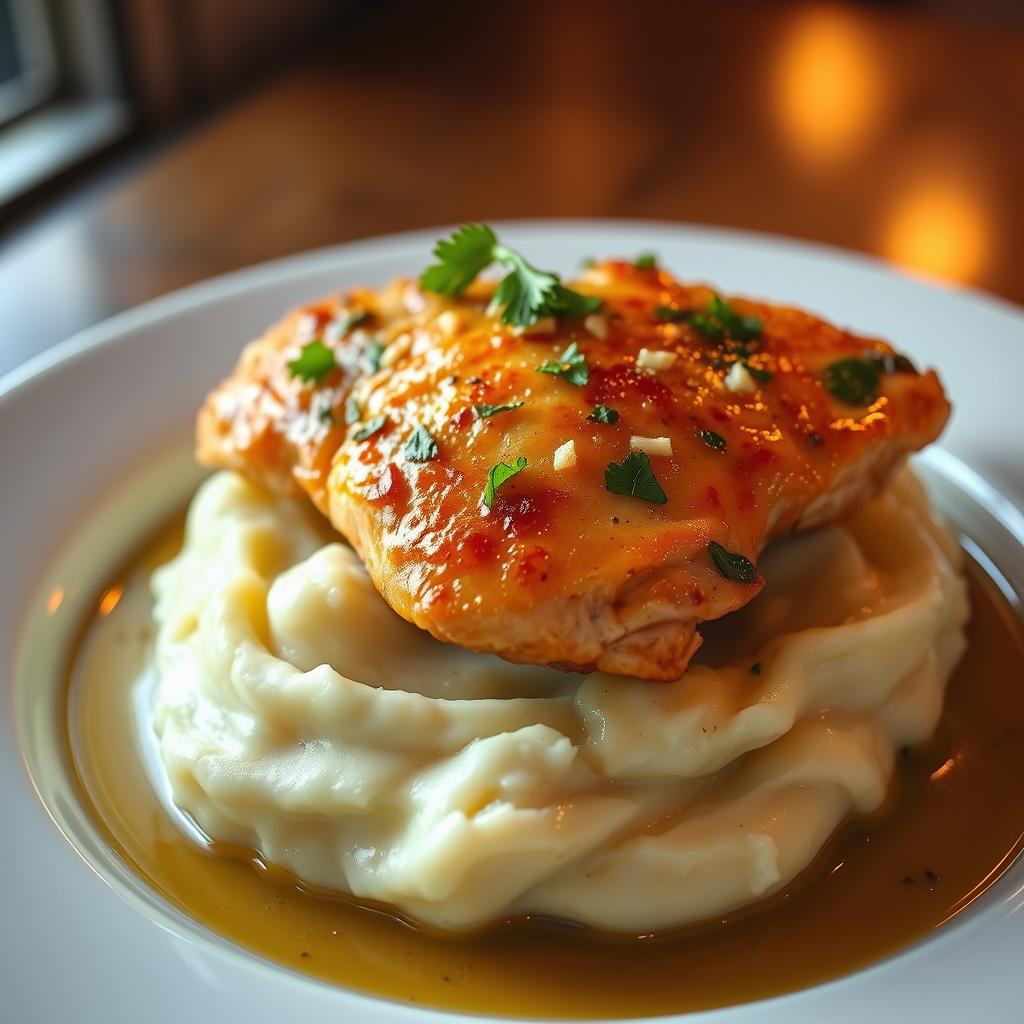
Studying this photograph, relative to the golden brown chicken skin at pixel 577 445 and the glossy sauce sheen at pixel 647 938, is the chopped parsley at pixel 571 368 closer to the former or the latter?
the golden brown chicken skin at pixel 577 445

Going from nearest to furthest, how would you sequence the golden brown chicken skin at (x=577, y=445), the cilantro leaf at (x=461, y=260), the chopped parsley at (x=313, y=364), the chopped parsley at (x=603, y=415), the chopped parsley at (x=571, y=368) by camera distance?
the golden brown chicken skin at (x=577, y=445)
the chopped parsley at (x=603, y=415)
the chopped parsley at (x=571, y=368)
the chopped parsley at (x=313, y=364)
the cilantro leaf at (x=461, y=260)

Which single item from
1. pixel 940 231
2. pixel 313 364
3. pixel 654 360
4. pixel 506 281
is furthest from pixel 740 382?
pixel 940 231

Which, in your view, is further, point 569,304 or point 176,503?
point 176,503

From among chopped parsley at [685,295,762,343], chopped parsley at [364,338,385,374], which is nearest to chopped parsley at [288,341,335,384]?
chopped parsley at [364,338,385,374]

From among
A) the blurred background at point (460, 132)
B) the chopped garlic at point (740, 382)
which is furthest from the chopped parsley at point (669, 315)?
the blurred background at point (460, 132)

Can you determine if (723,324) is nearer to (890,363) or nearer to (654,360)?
(654,360)

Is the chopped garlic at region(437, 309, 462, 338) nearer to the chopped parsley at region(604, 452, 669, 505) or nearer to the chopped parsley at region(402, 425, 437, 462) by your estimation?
the chopped parsley at region(402, 425, 437, 462)

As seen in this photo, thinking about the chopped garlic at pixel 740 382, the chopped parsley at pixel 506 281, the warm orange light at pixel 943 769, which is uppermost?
the chopped parsley at pixel 506 281
